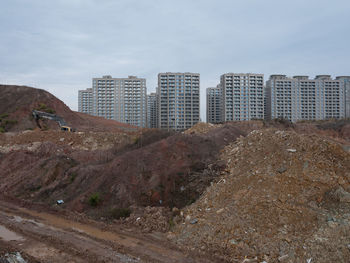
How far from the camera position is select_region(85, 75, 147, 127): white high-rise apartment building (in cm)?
6462

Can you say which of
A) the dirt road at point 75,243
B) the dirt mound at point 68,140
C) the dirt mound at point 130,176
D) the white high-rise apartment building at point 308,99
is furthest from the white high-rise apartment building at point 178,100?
the dirt road at point 75,243

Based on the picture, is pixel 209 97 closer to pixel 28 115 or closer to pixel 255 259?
pixel 28 115

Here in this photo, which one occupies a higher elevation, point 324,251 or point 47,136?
point 47,136

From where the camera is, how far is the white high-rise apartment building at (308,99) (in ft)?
198

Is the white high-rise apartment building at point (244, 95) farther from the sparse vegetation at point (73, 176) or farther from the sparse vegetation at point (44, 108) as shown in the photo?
the sparse vegetation at point (73, 176)

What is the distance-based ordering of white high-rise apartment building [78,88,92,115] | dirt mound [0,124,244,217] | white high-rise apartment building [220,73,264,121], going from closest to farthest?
dirt mound [0,124,244,217] → white high-rise apartment building [220,73,264,121] → white high-rise apartment building [78,88,92,115]

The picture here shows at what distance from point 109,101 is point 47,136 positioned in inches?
1690

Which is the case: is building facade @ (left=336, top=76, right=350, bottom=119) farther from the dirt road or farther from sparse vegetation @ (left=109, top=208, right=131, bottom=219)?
the dirt road

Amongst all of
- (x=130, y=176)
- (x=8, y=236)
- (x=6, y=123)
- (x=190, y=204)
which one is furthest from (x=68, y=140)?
(x=6, y=123)

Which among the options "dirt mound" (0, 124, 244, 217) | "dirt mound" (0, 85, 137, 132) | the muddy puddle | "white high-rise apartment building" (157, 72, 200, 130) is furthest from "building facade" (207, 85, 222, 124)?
the muddy puddle

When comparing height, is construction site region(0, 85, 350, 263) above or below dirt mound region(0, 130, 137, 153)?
below

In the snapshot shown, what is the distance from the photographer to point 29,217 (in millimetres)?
9695

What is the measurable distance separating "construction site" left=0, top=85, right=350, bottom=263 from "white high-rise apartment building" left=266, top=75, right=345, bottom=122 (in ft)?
168

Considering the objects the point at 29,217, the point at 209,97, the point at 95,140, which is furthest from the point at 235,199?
the point at 209,97
